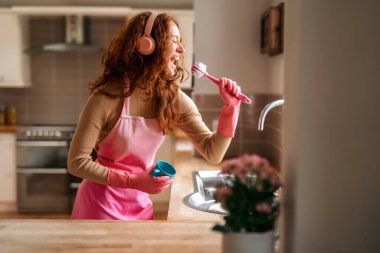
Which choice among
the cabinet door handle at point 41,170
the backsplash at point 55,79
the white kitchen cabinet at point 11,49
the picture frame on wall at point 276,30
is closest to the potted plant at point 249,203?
the picture frame on wall at point 276,30

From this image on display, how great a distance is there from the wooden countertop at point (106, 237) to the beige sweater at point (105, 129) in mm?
331

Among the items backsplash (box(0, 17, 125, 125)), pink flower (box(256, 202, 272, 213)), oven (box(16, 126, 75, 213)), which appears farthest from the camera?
backsplash (box(0, 17, 125, 125))

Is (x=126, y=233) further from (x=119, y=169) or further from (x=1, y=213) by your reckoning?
(x=1, y=213)

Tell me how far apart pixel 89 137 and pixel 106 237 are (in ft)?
1.61

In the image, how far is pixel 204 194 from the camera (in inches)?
87.8

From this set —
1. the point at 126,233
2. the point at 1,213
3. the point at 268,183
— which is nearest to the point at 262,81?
the point at 126,233

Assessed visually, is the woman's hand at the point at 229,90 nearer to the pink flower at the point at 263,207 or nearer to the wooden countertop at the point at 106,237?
the wooden countertop at the point at 106,237

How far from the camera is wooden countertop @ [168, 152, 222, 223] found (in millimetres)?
1731

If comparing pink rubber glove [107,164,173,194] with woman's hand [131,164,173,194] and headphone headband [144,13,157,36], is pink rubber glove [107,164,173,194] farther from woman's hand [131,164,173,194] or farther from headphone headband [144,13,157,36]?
headphone headband [144,13,157,36]

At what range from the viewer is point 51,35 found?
5.03 meters

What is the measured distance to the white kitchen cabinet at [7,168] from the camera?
4.51 m

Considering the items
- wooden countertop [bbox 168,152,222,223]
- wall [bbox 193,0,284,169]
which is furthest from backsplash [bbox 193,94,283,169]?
wooden countertop [bbox 168,152,222,223]

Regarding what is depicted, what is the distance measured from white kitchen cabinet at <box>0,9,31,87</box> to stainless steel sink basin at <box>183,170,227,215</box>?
2690 mm

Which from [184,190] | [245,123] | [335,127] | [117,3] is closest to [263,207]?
[335,127]
